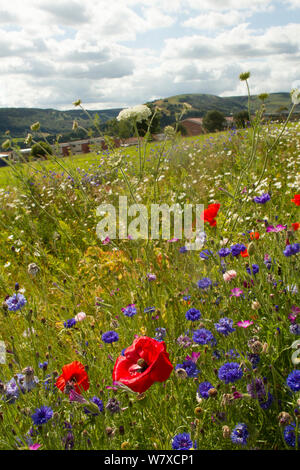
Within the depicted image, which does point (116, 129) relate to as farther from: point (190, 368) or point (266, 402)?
point (266, 402)

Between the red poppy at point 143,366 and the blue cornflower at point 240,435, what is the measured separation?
12.5 inches

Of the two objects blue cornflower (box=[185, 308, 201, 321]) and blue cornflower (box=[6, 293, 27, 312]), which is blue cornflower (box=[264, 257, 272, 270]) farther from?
blue cornflower (box=[6, 293, 27, 312])

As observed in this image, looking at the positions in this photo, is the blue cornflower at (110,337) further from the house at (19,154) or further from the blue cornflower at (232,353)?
the house at (19,154)

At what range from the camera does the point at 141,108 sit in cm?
221

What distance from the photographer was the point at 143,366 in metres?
1.11

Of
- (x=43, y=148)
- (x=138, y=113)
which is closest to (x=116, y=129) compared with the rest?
(x=138, y=113)

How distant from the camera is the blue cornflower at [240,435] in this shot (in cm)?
108

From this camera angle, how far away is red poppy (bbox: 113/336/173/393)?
98 cm

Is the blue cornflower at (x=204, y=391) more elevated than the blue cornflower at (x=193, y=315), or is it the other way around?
the blue cornflower at (x=193, y=315)

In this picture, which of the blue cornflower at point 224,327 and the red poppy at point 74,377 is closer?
the red poppy at point 74,377

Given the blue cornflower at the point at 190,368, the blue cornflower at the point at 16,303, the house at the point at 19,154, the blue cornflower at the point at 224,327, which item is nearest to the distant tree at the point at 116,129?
the house at the point at 19,154

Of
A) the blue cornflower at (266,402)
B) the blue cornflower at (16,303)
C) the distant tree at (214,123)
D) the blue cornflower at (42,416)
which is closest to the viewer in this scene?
the blue cornflower at (42,416)
